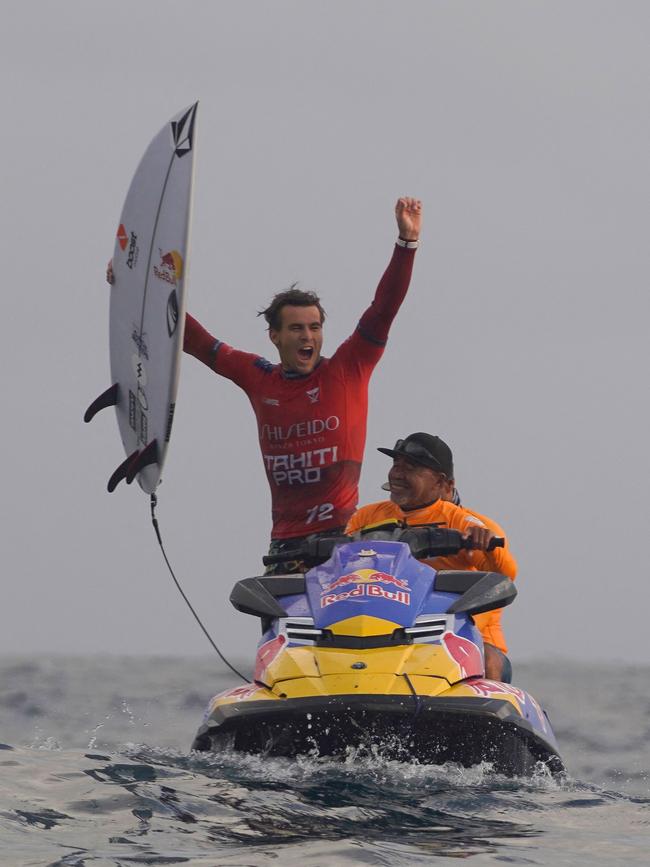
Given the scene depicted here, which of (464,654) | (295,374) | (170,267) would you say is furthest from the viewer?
(170,267)

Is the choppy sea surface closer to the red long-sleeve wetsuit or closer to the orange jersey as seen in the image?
the orange jersey

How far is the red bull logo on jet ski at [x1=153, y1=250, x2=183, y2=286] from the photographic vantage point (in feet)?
30.1

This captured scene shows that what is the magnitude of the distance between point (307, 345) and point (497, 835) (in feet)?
11.1

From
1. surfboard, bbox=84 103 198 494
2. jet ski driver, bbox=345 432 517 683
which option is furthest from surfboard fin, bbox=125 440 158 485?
jet ski driver, bbox=345 432 517 683

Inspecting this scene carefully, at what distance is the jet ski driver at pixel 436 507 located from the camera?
797 cm

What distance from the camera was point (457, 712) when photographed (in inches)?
262

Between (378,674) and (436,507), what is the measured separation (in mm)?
1604

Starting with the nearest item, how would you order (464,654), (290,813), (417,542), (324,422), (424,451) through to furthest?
(290,813)
(464,654)
(417,542)
(424,451)
(324,422)

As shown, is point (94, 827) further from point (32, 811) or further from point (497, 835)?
point (497, 835)

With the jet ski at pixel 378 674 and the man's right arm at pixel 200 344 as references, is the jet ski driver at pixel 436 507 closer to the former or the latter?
the jet ski at pixel 378 674

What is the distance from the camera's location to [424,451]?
8.16 m

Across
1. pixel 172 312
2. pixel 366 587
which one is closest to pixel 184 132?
pixel 172 312

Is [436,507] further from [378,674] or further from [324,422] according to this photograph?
[378,674]

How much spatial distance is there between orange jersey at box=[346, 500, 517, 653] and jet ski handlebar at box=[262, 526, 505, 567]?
0.36 ft
